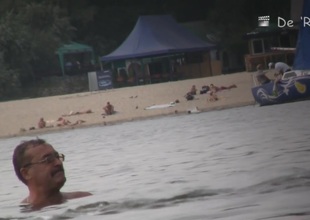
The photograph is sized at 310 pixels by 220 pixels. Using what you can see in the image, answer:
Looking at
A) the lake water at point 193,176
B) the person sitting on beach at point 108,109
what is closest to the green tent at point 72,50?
the person sitting on beach at point 108,109

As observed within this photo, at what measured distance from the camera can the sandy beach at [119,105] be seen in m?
19.4

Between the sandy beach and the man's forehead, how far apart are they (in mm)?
13704

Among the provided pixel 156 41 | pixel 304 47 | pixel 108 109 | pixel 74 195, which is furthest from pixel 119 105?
pixel 74 195

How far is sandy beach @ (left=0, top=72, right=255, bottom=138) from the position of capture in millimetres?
19422

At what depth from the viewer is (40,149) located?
4.83m

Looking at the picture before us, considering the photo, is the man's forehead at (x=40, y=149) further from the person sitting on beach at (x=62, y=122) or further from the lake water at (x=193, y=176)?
the person sitting on beach at (x=62, y=122)

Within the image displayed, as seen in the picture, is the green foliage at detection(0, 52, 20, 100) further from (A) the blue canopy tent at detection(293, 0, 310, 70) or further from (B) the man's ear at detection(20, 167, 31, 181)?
(B) the man's ear at detection(20, 167, 31, 181)

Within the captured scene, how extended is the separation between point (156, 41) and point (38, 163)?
87.3 feet

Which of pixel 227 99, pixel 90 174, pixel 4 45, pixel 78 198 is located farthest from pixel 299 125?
pixel 4 45

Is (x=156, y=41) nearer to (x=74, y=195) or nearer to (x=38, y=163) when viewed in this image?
(x=74, y=195)

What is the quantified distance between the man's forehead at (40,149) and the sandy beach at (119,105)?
13704 millimetres

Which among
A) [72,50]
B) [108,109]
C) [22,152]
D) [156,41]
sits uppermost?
[72,50]

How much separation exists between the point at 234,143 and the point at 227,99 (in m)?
11.1

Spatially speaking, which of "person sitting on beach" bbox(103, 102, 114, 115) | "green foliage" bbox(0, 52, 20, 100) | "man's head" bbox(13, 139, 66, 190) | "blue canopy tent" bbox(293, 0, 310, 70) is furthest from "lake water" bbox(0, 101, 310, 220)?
"green foliage" bbox(0, 52, 20, 100)
